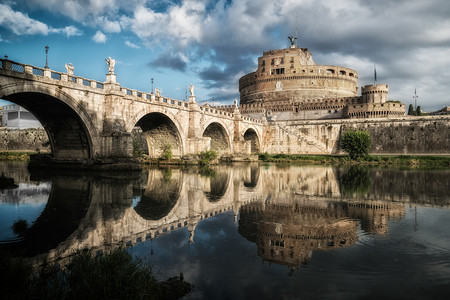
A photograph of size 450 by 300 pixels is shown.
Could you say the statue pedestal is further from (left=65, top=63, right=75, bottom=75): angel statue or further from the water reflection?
the water reflection

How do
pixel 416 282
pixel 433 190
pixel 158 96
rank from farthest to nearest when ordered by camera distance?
pixel 158 96 < pixel 433 190 < pixel 416 282

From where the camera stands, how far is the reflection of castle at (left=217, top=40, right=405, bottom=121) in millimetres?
70312

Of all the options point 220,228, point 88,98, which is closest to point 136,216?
point 220,228

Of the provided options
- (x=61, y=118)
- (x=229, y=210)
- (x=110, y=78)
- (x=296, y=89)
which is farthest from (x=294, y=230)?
(x=296, y=89)

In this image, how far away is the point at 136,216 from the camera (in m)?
10.4

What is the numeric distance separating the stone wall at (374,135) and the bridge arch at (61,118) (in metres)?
41.6

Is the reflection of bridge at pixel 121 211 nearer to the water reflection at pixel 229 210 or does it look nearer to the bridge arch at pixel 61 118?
the water reflection at pixel 229 210

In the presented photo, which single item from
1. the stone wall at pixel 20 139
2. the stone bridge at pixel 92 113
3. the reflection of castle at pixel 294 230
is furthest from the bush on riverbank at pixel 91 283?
the stone wall at pixel 20 139

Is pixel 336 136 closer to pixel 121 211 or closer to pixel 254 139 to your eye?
pixel 254 139

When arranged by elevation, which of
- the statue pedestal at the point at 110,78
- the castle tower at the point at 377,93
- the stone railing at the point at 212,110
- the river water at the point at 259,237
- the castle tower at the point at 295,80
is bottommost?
the river water at the point at 259,237

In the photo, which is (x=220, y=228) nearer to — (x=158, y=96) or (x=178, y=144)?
(x=158, y=96)

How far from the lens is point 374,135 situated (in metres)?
56.0

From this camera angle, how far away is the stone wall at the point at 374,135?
2030 inches

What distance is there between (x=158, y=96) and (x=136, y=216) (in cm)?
2404
